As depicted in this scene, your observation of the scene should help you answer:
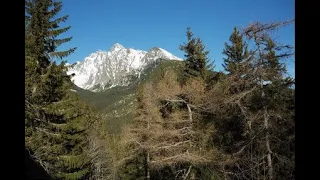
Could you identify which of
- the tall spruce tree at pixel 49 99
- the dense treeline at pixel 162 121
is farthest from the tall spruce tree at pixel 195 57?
the tall spruce tree at pixel 49 99

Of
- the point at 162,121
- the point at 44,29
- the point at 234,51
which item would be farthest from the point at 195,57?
the point at 44,29

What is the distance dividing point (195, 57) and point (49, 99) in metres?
10.6

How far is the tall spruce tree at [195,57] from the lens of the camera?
2325 centimetres

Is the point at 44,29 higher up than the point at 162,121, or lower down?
higher up

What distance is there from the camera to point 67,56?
58.7 feet

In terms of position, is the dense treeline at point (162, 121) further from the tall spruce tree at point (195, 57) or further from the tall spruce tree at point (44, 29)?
the tall spruce tree at point (195, 57)

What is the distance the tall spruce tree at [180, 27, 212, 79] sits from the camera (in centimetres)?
2325

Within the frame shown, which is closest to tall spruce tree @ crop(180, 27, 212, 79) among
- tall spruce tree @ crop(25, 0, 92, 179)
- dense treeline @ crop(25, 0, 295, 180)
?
dense treeline @ crop(25, 0, 295, 180)

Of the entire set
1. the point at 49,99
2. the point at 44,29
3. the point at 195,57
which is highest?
the point at 44,29

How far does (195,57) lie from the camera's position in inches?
922

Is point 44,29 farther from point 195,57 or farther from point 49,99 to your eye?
point 195,57

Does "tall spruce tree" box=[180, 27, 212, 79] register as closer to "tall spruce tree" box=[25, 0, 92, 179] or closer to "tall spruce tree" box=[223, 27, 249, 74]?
"tall spruce tree" box=[223, 27, 249, 74]

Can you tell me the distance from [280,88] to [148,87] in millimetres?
10978
